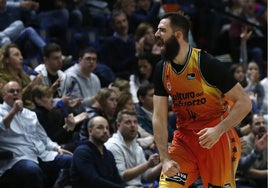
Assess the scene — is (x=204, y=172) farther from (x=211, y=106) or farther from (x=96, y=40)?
(x=96, y=40)

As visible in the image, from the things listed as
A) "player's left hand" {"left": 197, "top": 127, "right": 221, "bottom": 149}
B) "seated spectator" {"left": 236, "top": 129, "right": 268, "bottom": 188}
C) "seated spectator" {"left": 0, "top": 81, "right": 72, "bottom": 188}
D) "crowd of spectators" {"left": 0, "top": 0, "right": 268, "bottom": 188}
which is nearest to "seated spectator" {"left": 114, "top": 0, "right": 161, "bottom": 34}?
"crowd of spectators" {"left": 0, "top": 0, "right": 268, "bottom": 188}

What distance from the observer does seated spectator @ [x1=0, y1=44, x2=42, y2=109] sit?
27.1 feet

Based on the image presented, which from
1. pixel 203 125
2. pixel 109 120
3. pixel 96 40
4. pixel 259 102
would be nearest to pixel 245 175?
pixel 109 120

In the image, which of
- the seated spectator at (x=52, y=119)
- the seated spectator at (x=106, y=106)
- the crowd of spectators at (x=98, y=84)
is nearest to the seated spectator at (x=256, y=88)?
the crowd of spectators at (x=98, y=84)

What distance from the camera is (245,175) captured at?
28.3 feet

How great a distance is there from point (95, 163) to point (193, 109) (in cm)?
207

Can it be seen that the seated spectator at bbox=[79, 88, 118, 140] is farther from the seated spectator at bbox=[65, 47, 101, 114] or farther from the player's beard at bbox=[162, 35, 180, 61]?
the player's beard at bbox=[162, 35, 180, 61]

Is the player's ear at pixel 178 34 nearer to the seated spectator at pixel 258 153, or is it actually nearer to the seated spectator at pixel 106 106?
the seated spectator at pixel 106 106

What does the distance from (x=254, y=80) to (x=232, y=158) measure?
5.45 m

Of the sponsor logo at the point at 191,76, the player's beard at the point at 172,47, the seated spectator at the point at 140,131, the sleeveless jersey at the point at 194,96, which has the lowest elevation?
the seated spectator at the point at 140,131

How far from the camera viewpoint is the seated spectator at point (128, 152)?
25.8ft

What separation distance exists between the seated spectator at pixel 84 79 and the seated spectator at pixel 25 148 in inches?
61.1

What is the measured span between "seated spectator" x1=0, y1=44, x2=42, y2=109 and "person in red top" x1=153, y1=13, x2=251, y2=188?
3.03m

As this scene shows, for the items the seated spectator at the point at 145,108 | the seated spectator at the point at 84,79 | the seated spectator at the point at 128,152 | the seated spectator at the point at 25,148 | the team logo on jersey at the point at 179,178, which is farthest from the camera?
the seated spectator at the point at 84,79
